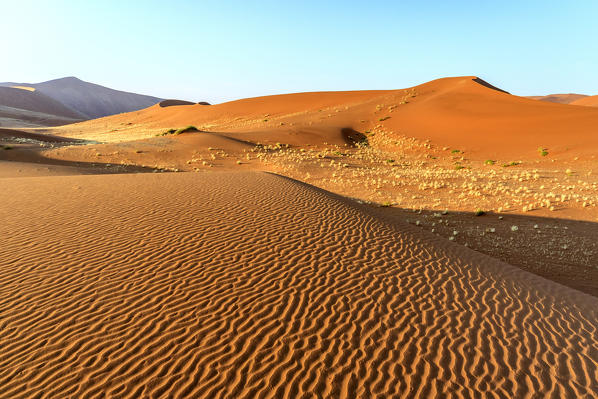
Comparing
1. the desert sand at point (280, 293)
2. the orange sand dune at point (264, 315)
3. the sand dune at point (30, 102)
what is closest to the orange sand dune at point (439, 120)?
the desert sand at point (280, 293)

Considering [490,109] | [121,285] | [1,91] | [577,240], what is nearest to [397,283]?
[121,285]

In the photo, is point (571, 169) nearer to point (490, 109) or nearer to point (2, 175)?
point (490, 109)

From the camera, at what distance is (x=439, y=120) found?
43.5 meters

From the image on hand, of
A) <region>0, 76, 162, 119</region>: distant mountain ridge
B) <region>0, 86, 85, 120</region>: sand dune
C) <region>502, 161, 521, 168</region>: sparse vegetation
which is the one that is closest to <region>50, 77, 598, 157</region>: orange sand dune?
<region>502, 161, 521, 168</region>: sparse vegetation

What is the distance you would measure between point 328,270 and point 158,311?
3.16 m

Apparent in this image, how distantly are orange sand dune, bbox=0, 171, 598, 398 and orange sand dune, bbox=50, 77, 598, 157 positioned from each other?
96.9 ft

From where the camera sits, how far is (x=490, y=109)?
4475 centimetres

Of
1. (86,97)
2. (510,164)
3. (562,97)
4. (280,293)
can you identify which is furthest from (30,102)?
(562,97)

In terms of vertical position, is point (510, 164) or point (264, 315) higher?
point (264, 315)

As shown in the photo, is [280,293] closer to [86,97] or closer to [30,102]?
[30,102]

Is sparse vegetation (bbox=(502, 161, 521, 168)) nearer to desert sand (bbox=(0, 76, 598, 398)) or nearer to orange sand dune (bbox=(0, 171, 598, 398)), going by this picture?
desert sand (bbox=(0, 76, 598, 398))

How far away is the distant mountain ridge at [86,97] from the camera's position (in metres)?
164

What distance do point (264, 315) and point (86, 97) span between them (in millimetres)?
210656

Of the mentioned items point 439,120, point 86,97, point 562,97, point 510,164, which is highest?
point 86,97
